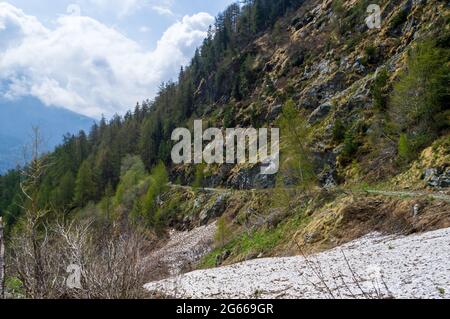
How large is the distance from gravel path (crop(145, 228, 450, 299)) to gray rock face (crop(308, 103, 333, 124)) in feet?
119

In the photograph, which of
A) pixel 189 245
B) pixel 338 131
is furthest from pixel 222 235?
pixel 338 131

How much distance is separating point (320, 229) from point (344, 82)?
43.4m

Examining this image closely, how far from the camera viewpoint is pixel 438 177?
79.9ft

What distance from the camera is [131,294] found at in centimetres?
758

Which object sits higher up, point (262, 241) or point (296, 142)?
point (296, 142)

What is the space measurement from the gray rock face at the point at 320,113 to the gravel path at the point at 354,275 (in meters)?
36.2

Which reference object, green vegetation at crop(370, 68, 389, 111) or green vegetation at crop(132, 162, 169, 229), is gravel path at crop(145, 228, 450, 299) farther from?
green vegetation at crop(132, 162, 169, 229)

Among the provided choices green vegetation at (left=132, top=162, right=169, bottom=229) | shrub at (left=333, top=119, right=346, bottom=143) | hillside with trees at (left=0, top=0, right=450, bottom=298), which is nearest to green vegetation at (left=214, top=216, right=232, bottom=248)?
hillside with trees at (left=0, top=0, right=450, bottom=298)

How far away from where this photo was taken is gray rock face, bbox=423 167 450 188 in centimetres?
2375

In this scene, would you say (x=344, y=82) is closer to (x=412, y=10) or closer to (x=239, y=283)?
(x=412, y=10)

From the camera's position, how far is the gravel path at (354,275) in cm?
1041

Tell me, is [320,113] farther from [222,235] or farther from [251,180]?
[222,235]

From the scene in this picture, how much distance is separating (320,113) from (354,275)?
46995mm

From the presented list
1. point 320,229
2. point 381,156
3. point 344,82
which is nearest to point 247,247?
point 320,229
